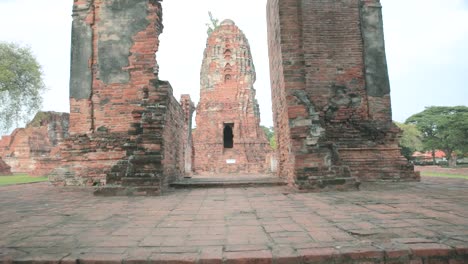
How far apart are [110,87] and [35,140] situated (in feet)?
55.9

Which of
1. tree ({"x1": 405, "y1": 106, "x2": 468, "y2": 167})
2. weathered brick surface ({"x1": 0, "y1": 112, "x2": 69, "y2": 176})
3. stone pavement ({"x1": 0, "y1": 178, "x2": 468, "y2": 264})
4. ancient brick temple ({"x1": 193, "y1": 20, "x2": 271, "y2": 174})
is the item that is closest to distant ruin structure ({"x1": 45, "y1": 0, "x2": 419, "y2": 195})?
stone pavement ({"x1": 0, "y1": 178, "x2": 468, "y2": 264})

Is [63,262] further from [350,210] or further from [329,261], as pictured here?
[350,210]

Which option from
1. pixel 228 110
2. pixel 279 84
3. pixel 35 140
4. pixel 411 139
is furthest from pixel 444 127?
pixel 35 140

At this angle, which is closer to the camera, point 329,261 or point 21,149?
point 329,261

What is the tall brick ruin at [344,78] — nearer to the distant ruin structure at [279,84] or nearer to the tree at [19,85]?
the distant ruin structure at [279,84]

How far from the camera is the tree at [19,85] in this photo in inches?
821

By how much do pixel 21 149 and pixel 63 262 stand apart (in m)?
23.9

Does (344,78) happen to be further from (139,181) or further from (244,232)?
(244,232)

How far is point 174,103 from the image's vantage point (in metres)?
8.26

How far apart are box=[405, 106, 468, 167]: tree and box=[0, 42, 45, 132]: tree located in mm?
34416

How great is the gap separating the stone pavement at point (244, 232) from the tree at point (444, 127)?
29.0 metres

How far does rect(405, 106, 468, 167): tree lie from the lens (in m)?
28.2

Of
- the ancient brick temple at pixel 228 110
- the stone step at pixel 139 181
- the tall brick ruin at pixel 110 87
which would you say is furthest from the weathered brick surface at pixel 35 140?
the stone step at pixel 139 181

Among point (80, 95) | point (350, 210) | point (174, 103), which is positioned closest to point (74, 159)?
point (80, 95)
